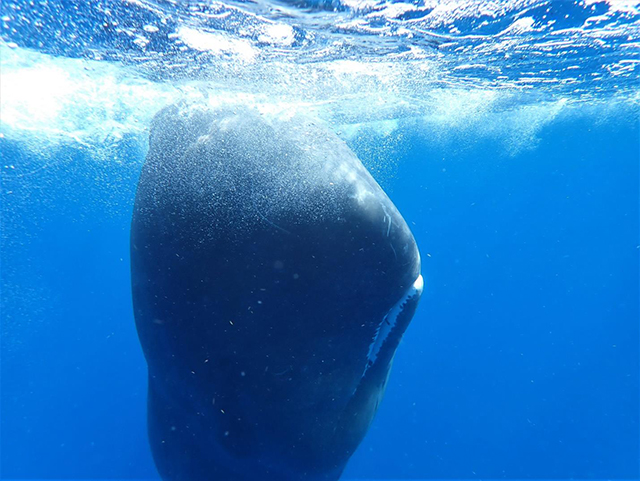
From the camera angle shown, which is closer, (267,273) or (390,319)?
(267,273)

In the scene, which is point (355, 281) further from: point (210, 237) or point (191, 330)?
point (191, 330)

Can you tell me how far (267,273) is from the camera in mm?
2873

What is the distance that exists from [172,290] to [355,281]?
1353 millimetres

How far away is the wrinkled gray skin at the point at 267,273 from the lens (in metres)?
2.75

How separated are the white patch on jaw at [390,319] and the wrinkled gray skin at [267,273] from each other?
1 cm

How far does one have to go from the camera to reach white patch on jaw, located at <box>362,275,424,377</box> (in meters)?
3.20

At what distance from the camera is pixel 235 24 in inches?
276

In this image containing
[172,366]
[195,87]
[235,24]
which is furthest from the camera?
[195,87]

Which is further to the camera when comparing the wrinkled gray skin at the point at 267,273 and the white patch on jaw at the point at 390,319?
the white patch on jaw at the point at 390,319

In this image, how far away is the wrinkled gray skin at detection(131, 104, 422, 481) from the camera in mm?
2754

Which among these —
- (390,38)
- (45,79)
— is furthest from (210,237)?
(45,79)

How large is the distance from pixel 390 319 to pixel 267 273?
3.41 feet

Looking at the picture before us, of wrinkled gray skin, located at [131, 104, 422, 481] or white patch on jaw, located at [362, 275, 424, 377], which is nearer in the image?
wrinkled gray skin, located at [131, 104, 422, 481]

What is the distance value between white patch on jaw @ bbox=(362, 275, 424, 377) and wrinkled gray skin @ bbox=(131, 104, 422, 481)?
0.01 m
